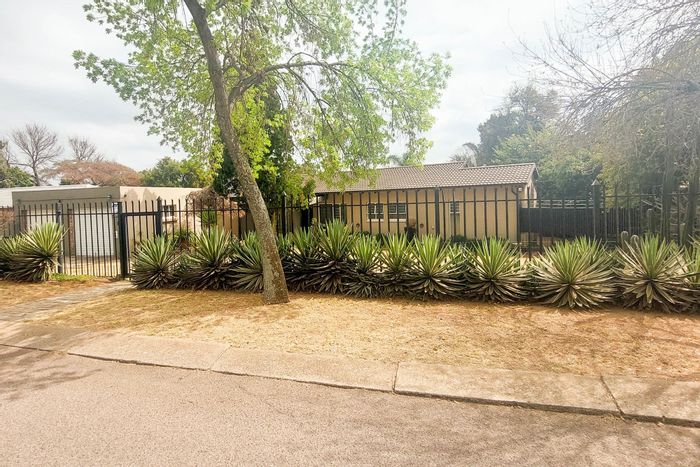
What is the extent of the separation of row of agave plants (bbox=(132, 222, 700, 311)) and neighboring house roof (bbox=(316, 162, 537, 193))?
41.3 ft

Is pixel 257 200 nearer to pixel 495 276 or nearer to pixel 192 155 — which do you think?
pixel 192 155

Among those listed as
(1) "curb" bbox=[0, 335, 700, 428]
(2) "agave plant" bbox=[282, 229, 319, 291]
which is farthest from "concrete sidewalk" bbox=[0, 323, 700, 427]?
(2) "agave plant" bbox=[282, 229, 319, 291]

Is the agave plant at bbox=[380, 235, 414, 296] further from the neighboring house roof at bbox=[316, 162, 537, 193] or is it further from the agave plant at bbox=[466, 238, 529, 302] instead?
the neighboring house roof at bbox=[316, 162, 537, 193]

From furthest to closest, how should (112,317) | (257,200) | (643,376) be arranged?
(257,200) → (112,317) → (643,376)

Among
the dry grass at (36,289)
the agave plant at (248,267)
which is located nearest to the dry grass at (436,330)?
the agave plant at (248,267)

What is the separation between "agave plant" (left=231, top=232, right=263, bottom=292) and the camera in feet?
28.0

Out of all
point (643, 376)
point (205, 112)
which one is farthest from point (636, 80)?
point (205, 112)

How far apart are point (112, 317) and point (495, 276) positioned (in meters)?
6.42

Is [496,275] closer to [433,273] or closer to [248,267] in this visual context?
[433,273]

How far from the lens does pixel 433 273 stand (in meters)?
7.39

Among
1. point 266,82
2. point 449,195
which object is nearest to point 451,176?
point 449,195

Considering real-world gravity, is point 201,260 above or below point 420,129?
below

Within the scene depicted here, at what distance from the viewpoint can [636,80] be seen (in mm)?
6332

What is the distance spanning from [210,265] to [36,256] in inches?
216
